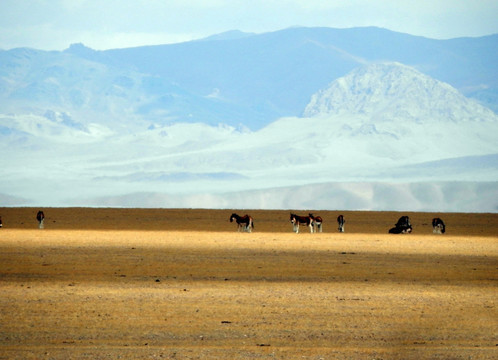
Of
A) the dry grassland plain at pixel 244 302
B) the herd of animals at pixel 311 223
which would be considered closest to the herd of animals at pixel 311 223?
the herd of animals at pixel 311 223

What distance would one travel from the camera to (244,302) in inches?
800

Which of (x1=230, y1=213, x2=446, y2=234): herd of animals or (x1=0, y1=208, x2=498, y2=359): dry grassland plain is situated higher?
(x1=230, y1=213, x2=446, y2=234): herd of animals

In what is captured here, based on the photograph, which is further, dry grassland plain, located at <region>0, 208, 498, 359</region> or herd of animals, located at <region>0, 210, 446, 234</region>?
herd of animals, located at <region>0, 210, 446, 234</region>

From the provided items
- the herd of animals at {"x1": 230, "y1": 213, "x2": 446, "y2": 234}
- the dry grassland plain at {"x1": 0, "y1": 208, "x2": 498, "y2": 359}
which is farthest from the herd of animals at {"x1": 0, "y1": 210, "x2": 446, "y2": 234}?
the dry grassland plain at {"x1": 0, "y1": 208, "x2": 498, "y2": 359}

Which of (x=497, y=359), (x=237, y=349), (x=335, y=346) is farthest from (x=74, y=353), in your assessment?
(x=497, y=359)

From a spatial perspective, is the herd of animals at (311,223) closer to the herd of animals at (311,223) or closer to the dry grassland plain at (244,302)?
the herd of animals at (311,223)

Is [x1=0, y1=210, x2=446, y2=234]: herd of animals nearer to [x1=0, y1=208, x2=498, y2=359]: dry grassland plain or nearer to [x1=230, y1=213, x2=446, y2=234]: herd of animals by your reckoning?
[x1=230, y1=213, x2=446, y2=234]: herd of animals

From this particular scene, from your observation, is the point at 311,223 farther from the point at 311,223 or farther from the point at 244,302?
the point at 244,302

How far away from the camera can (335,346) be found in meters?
15.2

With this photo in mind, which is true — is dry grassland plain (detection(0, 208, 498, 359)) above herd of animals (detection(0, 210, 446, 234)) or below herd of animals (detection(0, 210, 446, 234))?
below

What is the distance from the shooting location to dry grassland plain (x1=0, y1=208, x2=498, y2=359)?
49.5ft

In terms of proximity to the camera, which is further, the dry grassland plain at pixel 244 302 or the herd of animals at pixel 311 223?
the herd of animals at pixel 311 223

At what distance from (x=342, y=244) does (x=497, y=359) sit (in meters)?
26.7

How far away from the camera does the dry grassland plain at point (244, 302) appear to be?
49.5ft
